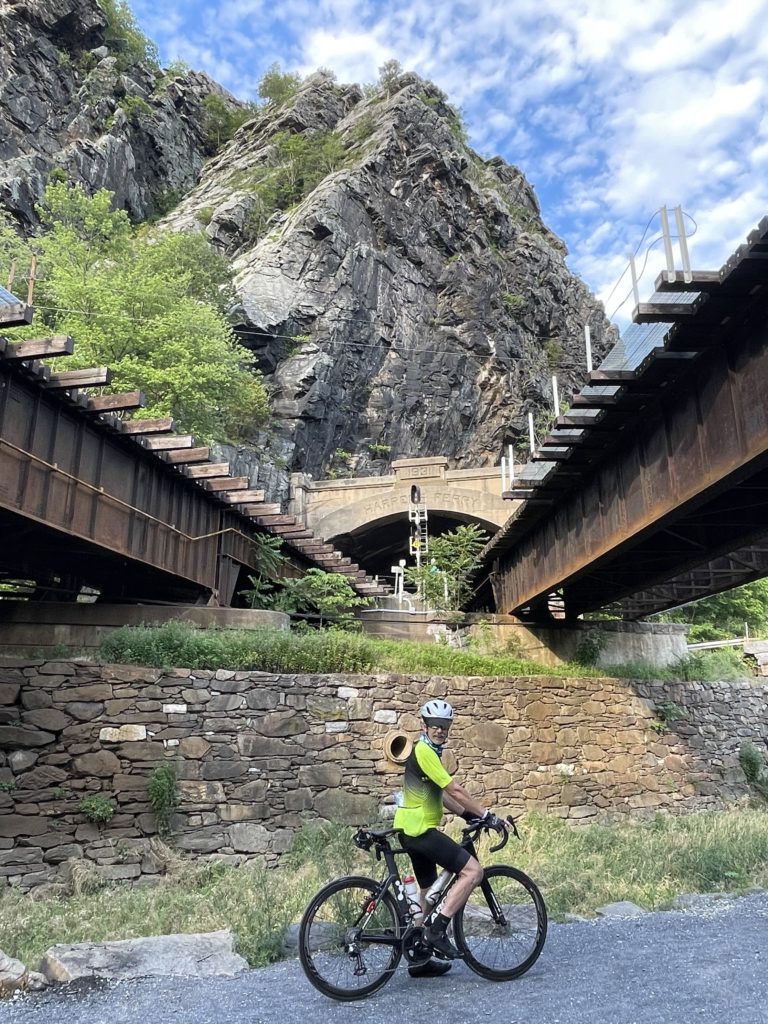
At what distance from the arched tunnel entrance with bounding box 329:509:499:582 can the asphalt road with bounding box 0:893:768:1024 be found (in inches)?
A: 1082

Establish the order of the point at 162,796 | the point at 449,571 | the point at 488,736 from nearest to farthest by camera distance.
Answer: the point at 162,796
the point at 488,736
the point at 449,571

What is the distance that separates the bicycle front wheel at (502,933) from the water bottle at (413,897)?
11.1 inches

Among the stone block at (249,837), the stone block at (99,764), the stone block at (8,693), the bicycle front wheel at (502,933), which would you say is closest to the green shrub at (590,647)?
the stone block at (249,837)

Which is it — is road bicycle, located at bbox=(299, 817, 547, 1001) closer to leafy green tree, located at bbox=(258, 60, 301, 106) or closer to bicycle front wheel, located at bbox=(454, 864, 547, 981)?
bicycle front wheel, located at bbox=(454, 864, 547, 981)

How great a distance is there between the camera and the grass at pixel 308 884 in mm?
6707

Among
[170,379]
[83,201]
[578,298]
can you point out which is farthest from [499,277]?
[170,379]

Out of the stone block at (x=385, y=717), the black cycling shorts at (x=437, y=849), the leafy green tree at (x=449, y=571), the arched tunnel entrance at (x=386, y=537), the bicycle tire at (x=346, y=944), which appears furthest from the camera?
the arched tunnel entrance at (x=386, y=537)

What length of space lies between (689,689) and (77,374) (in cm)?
1545

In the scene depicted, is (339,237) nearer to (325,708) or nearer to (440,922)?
(325,708)

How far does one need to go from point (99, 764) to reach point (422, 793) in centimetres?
685

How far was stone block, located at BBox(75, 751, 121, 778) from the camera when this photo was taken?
32.0 feet

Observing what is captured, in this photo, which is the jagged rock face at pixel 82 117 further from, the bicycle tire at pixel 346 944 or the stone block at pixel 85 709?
the bicycle tire at pixel 346 944

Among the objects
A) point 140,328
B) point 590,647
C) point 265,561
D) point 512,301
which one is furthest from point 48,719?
point 512,301

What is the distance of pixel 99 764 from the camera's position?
9.84 m
